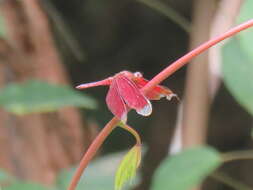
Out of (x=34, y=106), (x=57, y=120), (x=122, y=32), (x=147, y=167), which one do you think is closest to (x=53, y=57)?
(x=57, y=120)

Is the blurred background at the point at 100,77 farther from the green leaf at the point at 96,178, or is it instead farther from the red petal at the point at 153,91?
the red petal at the point at 153,91

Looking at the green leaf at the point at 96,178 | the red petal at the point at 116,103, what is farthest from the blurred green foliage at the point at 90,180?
the red petal at the point at 116,103

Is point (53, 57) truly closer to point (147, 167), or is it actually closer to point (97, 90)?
point (97, 90)

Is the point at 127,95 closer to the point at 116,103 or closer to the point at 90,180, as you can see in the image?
the point at 116,103

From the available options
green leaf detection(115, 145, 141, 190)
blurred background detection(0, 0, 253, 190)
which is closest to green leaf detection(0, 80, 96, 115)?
blurred background detection(0, 0, 253, 190)

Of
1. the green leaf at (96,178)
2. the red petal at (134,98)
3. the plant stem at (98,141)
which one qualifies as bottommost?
the plant stem at (98,141)
